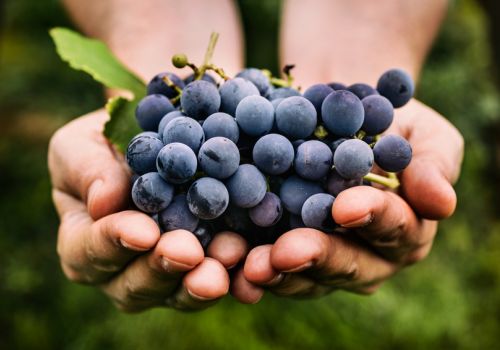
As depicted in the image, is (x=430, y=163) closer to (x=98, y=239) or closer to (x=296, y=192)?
(x=296, y=192)

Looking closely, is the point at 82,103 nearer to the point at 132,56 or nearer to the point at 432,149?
the point at 132,56

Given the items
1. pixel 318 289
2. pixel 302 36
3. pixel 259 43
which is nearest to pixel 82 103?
pixel 259 43

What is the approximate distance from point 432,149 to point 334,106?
31 centimetres

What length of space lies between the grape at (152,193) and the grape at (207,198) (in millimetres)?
44

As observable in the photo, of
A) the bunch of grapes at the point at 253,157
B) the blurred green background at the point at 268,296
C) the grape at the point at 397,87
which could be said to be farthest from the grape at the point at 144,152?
the blurred green background at the point at 268,296

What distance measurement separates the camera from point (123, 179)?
0.98 metres

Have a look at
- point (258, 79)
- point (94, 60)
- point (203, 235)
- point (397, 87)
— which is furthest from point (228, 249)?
point (94, 60)

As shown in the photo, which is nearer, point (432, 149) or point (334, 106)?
point (334, 106)

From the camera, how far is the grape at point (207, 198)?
0.84 m

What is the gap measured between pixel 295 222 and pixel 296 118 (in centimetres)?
19

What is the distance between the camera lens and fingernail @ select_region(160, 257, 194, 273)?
830 mm

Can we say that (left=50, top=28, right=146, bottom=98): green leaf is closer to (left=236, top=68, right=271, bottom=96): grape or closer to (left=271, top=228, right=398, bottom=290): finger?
(left=236, top=68, right=271, bottom=96): grape

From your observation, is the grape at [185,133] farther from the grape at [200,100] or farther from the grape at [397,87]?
the grape at [397,87]

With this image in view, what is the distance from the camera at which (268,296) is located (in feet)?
7.04
